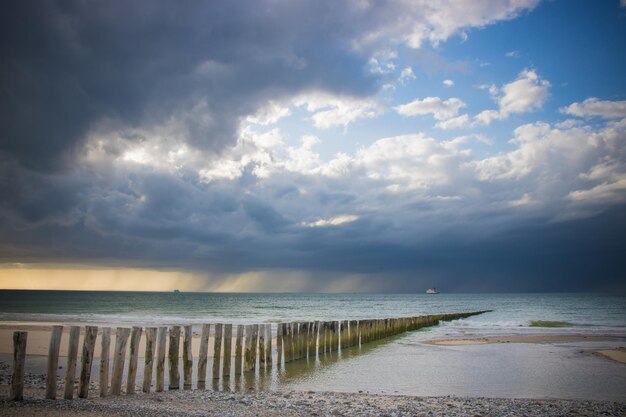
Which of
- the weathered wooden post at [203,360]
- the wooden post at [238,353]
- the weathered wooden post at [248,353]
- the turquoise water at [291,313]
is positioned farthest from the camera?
the turquoise water at [291,313]

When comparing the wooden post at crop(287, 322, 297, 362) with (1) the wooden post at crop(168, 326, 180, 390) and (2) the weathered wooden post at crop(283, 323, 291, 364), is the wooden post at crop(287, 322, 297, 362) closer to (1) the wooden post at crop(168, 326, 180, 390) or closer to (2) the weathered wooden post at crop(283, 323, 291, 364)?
(2) the weathered wooden post at crop(283, 323, 291, 364)

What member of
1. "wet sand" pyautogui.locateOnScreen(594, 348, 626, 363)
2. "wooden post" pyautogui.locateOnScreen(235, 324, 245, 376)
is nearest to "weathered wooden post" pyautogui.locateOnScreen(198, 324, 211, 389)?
"wooden post" pyautogui.locateOnScreen(235, 324, 245, 376)

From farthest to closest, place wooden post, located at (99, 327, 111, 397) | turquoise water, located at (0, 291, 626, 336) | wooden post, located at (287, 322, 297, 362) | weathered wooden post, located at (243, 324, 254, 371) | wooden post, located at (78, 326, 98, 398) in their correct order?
1. turquoise water, located at (0, 291, 626, 336)
2. wooden post, located at (287, 322, 297, 362)
3. weathered wooden post, located at (243, 324, 254, 371)
4. wooden post, located at (99, 327, 111, 397)
5. wooden post, located at (78, 326, 98, 398)

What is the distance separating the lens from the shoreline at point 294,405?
28.9 feet

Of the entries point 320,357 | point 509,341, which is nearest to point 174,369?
point 320,357

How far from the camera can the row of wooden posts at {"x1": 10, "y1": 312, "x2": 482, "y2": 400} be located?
31.7ft

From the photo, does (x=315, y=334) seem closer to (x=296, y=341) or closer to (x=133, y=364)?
(x=296, y=341)

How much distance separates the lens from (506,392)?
12711 mm

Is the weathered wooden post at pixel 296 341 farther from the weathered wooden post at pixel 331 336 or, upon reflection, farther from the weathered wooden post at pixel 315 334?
the weathered wooden post at pixel 331 336

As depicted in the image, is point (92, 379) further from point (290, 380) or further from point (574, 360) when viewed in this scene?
point (574, 360)

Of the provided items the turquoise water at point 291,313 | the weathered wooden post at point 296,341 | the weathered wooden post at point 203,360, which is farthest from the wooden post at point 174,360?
the turquoise water at point 291,313

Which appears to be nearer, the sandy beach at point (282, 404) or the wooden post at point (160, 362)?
the sandy beach at point (282, 404)

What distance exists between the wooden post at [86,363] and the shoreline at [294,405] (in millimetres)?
269

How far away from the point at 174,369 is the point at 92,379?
3367 mm
